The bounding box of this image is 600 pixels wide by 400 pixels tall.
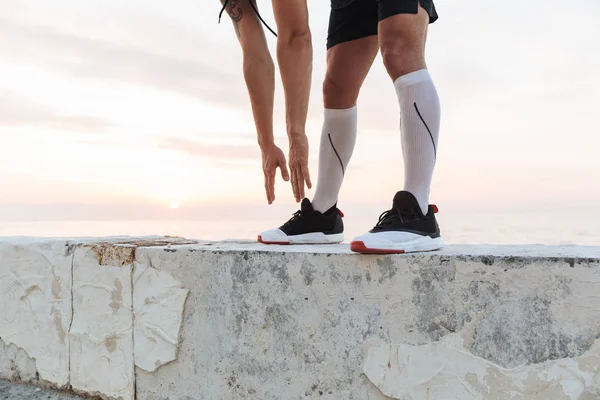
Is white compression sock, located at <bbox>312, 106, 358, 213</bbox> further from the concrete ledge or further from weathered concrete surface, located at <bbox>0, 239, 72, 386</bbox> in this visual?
weathered concrete surface, located at <bbox>0, 239, 72, 386</bbox>

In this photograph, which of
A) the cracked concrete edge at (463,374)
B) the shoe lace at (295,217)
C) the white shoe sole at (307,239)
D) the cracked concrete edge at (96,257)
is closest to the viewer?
the cracked concrete edge at (463,374)

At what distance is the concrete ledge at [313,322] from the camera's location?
133cm

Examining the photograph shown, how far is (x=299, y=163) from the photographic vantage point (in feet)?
6.64

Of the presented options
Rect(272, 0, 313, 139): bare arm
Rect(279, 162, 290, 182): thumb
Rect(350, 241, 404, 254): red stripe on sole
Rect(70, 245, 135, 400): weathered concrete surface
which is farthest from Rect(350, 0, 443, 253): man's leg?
Rect(70, 245, 135, 400): weathered concrete surface

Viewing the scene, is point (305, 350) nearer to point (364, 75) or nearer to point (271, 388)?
point (271, 388)

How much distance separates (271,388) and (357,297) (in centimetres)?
41

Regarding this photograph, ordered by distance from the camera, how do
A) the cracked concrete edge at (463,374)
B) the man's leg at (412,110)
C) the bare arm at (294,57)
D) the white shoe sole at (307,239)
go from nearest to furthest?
the cracked concrete edge at (463,374) < the man's leg at (412,110) < the bare arm at (294,57) < the white shoe sole at (307,239)

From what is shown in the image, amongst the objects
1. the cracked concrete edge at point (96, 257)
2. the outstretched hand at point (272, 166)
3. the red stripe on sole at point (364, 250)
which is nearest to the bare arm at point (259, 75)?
the outstretched hand at point (272, 166)

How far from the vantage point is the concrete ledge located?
1328 mm

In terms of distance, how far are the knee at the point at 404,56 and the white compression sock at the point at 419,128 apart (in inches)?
0.9

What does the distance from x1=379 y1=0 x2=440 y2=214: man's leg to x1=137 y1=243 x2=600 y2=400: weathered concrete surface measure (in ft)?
0.95

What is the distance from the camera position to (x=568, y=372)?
1.31 m

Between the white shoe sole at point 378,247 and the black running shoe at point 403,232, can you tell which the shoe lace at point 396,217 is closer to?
the black running shoe at point 403,232

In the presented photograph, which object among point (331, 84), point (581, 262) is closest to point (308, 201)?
point (331, 84)
